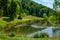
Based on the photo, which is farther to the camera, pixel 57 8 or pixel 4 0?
pixel 4 0

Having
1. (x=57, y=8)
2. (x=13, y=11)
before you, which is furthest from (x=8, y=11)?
(x=57, y=8)

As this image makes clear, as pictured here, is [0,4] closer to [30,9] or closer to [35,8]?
[30,9]

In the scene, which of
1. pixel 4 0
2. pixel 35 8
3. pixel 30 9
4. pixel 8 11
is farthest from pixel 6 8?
pixel 35 8

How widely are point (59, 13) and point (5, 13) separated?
1309 centimetres

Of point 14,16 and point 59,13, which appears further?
point 14,16

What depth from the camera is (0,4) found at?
33.3m

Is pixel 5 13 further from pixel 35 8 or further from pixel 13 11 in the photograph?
pixel 35 8

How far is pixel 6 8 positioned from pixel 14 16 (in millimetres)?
2429

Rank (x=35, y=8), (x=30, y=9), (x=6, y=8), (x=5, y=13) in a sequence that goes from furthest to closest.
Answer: (x=35, y=8), (x=30, y=9), (x=5, y=13), (x=6, y=8)

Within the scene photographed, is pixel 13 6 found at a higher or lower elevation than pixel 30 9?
higher

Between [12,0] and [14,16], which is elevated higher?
[12,0]

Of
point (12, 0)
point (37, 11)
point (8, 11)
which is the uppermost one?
point (12, 0)

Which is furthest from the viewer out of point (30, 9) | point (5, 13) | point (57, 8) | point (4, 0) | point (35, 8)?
point (35, 8)

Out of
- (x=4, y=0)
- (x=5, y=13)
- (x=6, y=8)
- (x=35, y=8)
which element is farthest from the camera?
(x=35, y=8)
